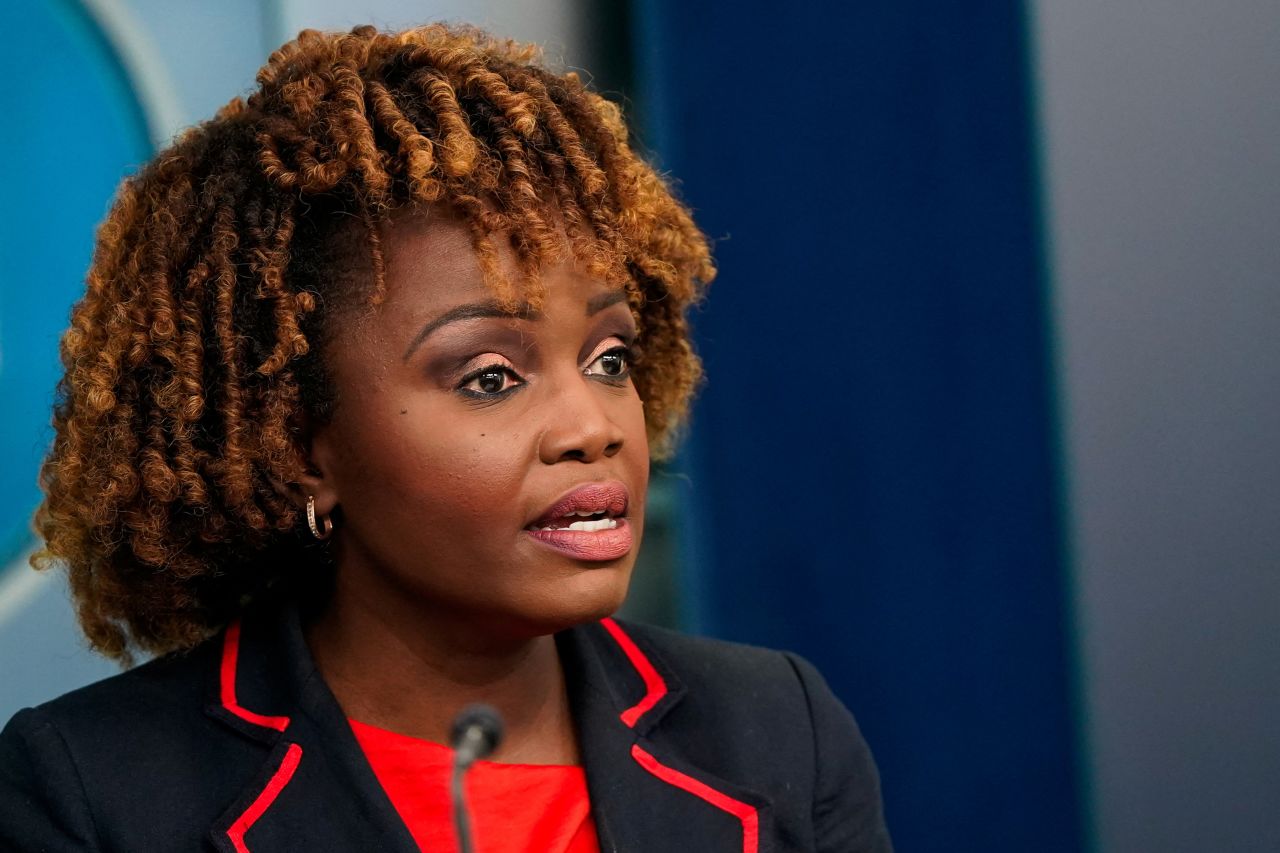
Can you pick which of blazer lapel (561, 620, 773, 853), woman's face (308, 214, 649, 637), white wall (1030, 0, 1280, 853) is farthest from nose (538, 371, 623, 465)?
white wall (1030, 0, 1280, 853)

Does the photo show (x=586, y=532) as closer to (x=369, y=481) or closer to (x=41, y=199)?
(x=369, y=481)

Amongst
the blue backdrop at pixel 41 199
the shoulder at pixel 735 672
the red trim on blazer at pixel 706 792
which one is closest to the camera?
the red trim on blazer at pixel 706 792

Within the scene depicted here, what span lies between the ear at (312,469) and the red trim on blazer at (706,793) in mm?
446

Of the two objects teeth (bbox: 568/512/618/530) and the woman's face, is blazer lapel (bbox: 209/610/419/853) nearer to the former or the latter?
the woman's face

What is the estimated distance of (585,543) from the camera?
4.83 feet

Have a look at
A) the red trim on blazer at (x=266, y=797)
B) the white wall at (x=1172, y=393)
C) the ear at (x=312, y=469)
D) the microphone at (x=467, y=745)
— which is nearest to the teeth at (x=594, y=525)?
the ear at (x=312, y=469)

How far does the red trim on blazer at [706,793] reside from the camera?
65.6 inches

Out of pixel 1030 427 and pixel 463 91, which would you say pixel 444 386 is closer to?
pixel 463 91

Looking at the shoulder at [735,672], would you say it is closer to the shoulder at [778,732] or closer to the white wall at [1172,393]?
the shoulder at [778,732]

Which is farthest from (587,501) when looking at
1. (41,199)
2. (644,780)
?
(41,199)

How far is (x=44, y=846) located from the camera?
4.82 feet

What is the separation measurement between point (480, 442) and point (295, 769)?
0.41 metres

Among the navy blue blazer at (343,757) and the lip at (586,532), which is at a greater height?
the lip at (586,532)

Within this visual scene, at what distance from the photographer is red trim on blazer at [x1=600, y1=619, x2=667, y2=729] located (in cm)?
172
